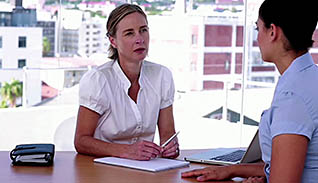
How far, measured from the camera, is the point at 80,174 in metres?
1.93

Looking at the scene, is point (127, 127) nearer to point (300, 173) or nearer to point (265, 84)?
point (300, 173)

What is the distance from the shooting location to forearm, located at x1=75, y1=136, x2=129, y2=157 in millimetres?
2199

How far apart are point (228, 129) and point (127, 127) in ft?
11.4

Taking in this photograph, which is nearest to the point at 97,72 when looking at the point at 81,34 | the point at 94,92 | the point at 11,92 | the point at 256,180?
the point at 94,92

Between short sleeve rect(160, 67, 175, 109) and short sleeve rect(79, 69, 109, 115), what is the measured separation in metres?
0.29

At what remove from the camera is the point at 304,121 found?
1.45m

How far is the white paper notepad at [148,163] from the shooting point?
2016 mm

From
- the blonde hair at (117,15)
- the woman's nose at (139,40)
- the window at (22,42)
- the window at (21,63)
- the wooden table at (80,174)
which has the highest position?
the window at (22,42)

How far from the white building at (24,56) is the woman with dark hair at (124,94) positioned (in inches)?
148

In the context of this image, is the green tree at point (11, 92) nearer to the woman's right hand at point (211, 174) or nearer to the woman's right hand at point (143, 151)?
the woman's right hand at point (143, 151)

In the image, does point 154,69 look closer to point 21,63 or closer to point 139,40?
point 139,40

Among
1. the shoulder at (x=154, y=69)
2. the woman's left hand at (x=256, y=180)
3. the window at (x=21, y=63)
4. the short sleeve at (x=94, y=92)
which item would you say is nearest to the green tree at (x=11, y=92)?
the window at (x=21, y=63)

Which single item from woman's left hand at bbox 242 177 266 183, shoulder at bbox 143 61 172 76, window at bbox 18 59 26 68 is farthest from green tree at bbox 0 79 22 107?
woman's left hand at bbox 242 177 266 183

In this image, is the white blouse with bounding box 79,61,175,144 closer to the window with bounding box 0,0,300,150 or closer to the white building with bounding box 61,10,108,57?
the window with bounding box 0,0,300,150
